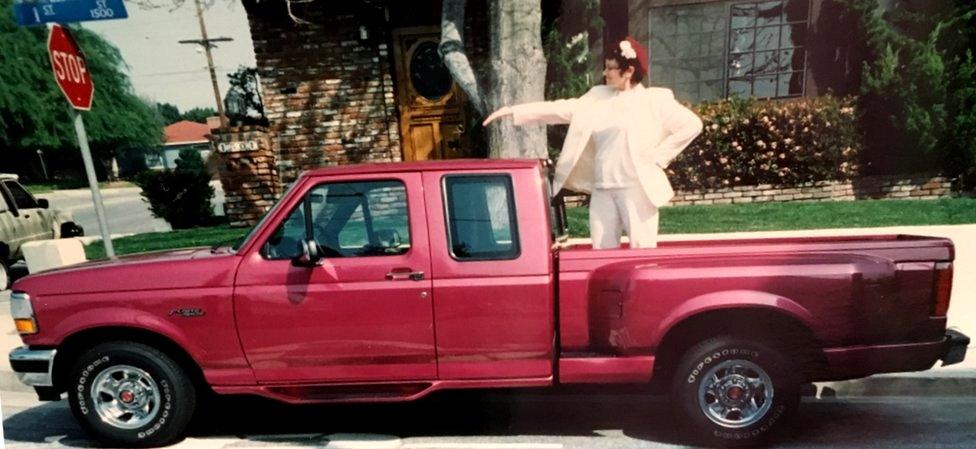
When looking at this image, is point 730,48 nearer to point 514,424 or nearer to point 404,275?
point 514,424

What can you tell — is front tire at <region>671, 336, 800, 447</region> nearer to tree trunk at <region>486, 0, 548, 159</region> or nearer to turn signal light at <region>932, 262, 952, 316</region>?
turn signal light at <region>932, 262, 952, 316</region>

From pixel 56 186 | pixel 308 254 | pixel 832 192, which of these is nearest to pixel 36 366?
pixel 308 254

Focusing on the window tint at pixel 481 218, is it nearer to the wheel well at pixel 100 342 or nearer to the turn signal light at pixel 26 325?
the wheel well at pixel 100 342

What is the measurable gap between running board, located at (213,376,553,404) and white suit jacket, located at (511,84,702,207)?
142cm

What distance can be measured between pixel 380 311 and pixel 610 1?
844 centimetres

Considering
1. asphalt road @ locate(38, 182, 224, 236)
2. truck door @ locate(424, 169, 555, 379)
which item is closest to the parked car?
asphalt road @ locate(38, 182, 224, 236)

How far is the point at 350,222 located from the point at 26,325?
192 centimetres

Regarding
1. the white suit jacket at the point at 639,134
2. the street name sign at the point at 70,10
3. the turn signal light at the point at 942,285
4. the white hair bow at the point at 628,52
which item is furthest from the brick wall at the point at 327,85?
the turn signal light at the point at 942,285

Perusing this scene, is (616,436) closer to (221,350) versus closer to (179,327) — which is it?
(221,350)

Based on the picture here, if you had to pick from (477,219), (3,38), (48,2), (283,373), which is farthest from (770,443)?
(3,38)

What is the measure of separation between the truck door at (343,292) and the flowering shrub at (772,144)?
7108 millimetres

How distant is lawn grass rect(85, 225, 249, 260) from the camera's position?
921cm

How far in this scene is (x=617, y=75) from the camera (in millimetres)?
4184

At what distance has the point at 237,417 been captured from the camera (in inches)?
157
